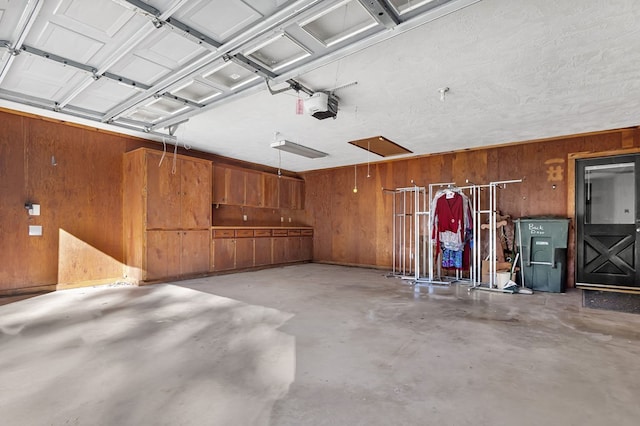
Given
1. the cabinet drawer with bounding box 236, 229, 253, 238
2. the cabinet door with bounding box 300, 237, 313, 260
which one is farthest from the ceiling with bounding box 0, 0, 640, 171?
the cabinet door with bounding box 300, 237, 313, 260

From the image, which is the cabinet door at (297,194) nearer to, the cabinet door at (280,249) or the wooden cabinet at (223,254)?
the cabinet door at (280,249)

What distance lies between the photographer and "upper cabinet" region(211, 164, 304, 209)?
22.1ft

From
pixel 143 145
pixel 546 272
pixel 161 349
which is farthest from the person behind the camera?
pixel 143 145

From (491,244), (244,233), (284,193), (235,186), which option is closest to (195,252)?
(244,233)

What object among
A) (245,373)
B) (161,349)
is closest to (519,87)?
(245,373)

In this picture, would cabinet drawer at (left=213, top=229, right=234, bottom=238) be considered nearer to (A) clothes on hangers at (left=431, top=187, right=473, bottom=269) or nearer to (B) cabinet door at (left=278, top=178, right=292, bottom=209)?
(B) cabinet door at (left=278, top=178, right=292, bottom=209)

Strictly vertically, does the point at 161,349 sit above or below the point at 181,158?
below

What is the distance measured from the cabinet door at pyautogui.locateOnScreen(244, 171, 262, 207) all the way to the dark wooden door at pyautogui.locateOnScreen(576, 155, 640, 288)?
621cm

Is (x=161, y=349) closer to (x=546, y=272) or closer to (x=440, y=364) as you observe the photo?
(x=440, y=364)

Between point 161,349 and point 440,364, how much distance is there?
2106 mm

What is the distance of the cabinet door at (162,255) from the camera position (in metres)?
5.17

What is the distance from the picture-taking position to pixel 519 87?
3.35 metres

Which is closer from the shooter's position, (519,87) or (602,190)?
(519,87)

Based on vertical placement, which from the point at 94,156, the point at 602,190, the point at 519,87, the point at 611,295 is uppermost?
the point at 519,87
